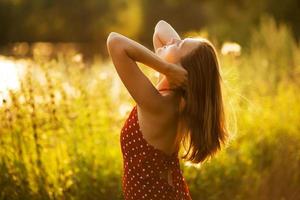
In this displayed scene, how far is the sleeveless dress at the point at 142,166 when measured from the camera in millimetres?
3287

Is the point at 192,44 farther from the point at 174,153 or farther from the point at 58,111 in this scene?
the point at 58,111

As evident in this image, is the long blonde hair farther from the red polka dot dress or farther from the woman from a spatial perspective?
the red polka dot dress

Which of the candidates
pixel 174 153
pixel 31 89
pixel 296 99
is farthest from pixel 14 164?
pixel 296 99

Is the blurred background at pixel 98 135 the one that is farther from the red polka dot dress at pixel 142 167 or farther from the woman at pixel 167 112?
the red polka dot dress at pixel 142 167

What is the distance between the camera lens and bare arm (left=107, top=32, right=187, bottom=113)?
10.4 ft

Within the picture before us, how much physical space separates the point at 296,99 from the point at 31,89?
295cm

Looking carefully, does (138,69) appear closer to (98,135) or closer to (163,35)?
(163,35)

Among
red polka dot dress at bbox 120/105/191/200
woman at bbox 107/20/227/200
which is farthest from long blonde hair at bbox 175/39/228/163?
red polka dot dress at bbox 120/105/191/200

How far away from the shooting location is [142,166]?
330cm

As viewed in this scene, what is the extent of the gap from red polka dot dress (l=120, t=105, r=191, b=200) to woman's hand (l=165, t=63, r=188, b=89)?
25cm

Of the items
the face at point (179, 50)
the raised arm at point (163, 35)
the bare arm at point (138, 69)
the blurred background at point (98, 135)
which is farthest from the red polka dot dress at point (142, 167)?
the raised arm at point (163, 35)

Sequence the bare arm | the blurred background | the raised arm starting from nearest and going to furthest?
the bare arm, the raised arm, the blurred background

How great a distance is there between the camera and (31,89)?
→ 470cm

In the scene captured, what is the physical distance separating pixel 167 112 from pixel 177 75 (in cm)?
17
